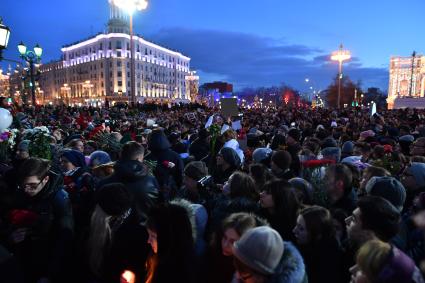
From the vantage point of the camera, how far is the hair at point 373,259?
2166 mm

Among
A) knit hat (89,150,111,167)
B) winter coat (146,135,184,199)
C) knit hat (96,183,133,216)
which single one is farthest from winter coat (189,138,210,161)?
knit hat (96,183,133,216)

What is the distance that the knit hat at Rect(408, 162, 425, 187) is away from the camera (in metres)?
4.74

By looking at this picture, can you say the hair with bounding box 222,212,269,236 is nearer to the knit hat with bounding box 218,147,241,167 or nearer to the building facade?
the knit hat with bounding box 218,147,241,167

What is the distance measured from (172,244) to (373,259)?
1374 mm

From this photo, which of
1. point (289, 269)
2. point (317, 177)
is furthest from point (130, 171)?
point (317, 177)

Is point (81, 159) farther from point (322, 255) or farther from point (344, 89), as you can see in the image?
point (344, 89)

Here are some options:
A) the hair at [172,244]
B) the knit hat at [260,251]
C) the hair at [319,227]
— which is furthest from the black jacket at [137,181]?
the knit hat at [260,251]

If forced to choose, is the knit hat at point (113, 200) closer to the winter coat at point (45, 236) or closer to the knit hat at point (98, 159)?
the winter coat at point (45, 236)

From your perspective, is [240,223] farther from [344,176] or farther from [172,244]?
[344,176]

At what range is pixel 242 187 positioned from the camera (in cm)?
395

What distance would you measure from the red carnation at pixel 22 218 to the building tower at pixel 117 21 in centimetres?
10822

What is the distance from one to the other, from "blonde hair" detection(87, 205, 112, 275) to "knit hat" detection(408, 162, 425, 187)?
Result: 3.91 meters

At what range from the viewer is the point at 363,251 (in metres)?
2.29

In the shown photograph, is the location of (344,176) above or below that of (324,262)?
above
